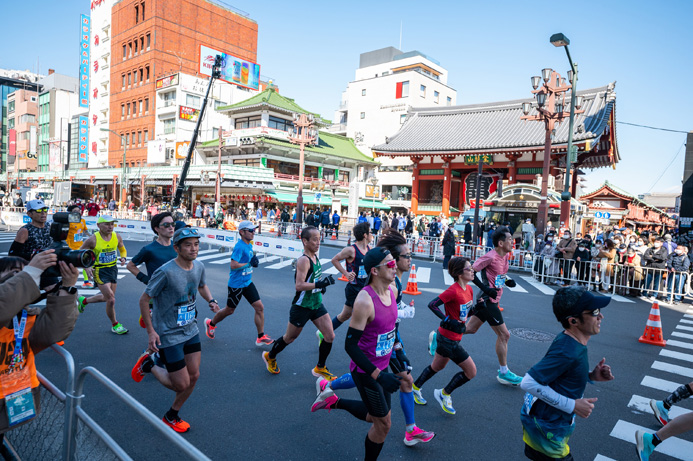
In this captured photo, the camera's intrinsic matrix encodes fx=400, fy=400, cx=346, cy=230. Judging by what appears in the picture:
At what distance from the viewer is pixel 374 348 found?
336 cm

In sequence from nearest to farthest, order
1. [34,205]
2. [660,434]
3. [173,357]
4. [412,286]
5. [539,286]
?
1. [660,434]
2. [173,357]
3. [34,205]
4. [412,286]
5. [539,286]

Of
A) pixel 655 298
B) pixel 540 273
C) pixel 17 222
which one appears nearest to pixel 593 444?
pixel 655 298

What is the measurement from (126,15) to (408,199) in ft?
145

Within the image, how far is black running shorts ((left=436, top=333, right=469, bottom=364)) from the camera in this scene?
14.5 ft

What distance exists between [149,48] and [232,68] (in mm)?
9955

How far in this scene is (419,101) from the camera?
5369cm

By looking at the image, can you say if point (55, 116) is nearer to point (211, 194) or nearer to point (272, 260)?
point (211, 194)

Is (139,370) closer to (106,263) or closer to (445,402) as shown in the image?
(106,263)

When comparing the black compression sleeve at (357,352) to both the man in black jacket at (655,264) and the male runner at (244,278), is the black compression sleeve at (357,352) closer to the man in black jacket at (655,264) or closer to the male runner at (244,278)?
the male runner at (244,278)

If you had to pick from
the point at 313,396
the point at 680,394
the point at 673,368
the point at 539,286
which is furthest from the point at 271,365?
the point at 539,286

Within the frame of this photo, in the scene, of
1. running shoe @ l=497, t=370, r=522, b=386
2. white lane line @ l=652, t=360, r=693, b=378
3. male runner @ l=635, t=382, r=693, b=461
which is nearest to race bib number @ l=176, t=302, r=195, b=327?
running shoe @ l=497, t=370, r=522, b=386

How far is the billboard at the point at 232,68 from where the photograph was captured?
50.7 metres

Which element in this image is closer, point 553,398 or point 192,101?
point 553,398

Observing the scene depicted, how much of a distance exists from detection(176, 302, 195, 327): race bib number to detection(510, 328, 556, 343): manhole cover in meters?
6.21
